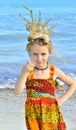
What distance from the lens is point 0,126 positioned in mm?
5465

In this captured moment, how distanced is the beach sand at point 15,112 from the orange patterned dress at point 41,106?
1.30 m

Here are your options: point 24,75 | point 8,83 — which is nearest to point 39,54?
point 24,75

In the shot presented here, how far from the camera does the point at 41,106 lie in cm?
412

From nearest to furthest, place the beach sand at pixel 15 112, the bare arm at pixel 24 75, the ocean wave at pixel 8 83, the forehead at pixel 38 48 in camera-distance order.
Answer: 1. the bare arm at pixel 24 75
2. the forehead at pixel 38 48
3. the beach sand at pixel 15 112
4. the ocean wave at pixel 8 83

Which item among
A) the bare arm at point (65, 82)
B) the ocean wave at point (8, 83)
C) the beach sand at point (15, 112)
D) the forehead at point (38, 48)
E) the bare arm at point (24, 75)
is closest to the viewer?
the bare arm at point (24, 75)

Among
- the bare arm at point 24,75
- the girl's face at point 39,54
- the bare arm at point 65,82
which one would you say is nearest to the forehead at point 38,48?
the girl's face at point 39,54

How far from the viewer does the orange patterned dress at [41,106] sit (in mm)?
4121

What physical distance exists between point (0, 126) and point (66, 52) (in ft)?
19.7

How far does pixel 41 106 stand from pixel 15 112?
1.93 metres

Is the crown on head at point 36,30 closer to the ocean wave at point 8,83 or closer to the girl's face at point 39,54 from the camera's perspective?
the girl's face at point 39,54

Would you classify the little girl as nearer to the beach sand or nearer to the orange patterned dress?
the orange patterned dress

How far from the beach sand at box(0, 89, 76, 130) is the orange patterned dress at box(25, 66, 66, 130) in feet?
4.28

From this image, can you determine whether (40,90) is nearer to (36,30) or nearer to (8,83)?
(36,30)

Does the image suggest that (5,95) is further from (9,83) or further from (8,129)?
(8,129)
